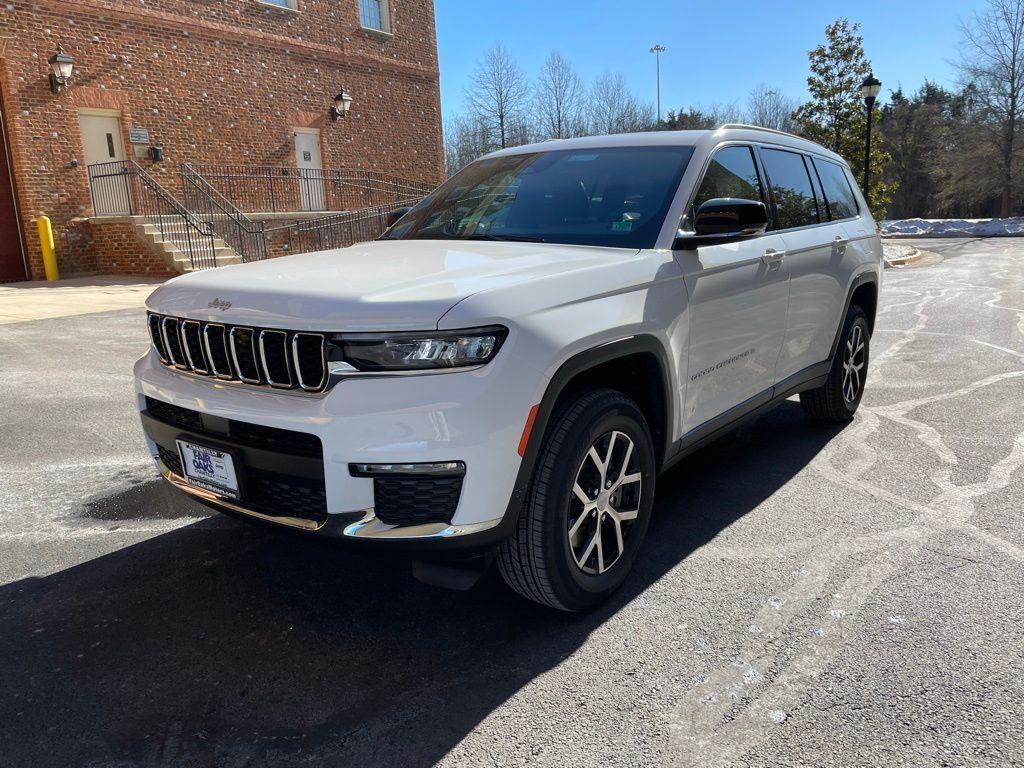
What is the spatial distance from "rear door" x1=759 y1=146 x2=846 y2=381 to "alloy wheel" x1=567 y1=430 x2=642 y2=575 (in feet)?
5.14

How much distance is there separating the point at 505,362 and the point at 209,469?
1.19 metres

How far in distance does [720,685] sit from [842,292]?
10.5 ft

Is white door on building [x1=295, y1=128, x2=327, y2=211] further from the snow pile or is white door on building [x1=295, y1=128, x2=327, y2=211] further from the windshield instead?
the snow pile

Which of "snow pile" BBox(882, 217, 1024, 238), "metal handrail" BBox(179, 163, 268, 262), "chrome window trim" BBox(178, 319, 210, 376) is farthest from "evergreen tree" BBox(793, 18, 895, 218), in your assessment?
"chrome window trim" BBox(178, 319, 210, 376)

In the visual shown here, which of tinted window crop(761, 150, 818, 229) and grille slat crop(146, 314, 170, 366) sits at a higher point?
tinted window crop(761, 150, 818, 229)

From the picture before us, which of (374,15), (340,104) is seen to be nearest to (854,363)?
(340,104)

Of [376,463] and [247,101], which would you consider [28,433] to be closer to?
[376,463]

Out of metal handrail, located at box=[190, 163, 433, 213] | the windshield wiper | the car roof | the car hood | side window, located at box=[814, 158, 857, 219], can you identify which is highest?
metal handrail, located at box=[190, 163, 433, 213]

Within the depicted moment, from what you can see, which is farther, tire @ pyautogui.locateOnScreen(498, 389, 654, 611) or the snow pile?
the snow pile

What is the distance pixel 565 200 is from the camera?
12.6 ft

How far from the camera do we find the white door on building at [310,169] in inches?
866

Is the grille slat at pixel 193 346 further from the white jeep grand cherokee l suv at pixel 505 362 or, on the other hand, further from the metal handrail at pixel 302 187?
the metal handrail at pixel 302 187

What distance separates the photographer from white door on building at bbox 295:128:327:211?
2198 centimetres

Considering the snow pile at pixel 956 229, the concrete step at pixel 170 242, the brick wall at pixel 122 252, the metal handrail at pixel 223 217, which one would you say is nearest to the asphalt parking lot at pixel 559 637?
the concrete step at pixel 170 242
